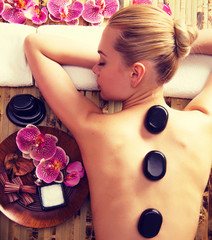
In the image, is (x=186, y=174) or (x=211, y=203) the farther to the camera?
(x=211, y=203)

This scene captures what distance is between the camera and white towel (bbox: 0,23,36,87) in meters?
1.26

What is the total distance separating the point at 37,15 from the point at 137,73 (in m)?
0.69

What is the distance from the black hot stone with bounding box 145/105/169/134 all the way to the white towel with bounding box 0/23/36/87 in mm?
608

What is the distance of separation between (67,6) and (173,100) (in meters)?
0.71

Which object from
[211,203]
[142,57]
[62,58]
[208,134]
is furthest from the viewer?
[211,203]

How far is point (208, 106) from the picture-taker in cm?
115

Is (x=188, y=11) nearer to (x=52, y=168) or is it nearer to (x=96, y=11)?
(x=96, y=11)

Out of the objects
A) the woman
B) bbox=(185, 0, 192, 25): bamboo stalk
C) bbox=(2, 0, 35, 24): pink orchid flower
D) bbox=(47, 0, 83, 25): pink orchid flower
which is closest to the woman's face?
the woman

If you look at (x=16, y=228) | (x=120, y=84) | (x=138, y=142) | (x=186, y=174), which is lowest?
(x=16, y=228)

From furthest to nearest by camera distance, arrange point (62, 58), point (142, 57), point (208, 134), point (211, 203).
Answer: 1. point (211, 203)
2. point (62, 58)
3. point (208, 134)
4. point (142, 57)

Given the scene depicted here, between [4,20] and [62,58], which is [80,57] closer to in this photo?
[62,58]

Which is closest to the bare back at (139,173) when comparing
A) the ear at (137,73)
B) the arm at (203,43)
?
the ear at (137,73)

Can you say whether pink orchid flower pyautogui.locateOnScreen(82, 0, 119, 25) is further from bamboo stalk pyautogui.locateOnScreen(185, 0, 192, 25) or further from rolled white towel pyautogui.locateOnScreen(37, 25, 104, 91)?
bamboo stalk pyautogui.locateOnScreen(185, 0, 192, 25)

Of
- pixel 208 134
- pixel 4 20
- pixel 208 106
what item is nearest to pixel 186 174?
pixel 208 134
